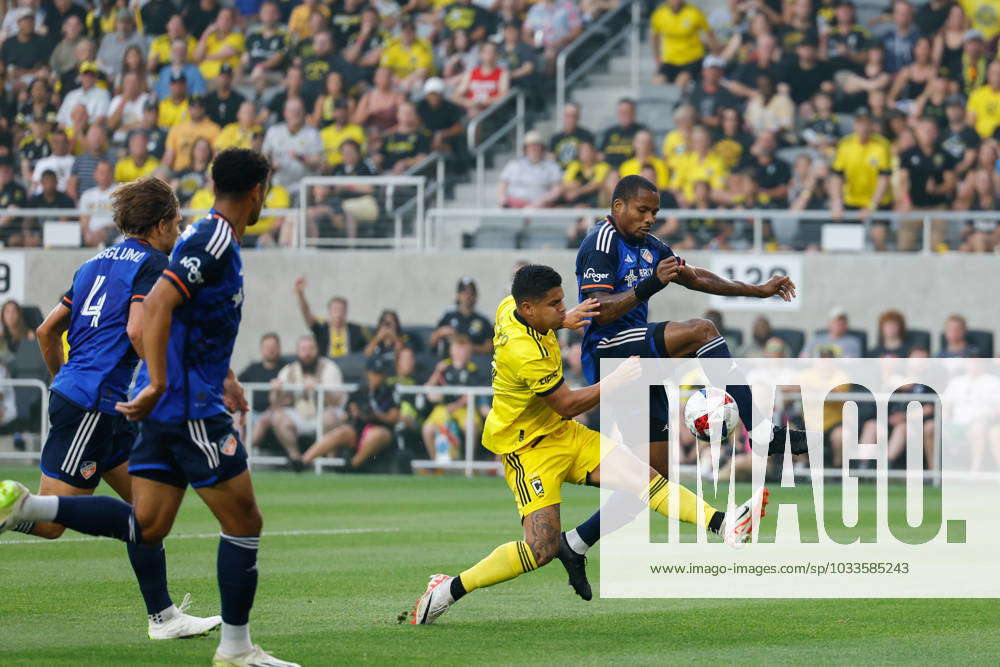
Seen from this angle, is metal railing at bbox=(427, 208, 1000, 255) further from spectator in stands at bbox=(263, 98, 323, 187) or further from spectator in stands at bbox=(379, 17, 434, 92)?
spectator in stands at bbox=(379, 17, 434, 92)

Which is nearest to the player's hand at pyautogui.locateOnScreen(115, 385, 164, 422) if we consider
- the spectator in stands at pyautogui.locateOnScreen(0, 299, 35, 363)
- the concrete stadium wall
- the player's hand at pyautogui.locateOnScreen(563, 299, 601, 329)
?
the player's hand at pyautogui.locateOnScreen(563, 299, 601, 329)

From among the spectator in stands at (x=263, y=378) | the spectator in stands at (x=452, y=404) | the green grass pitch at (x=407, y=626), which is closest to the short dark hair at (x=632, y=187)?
the green grass pitch at (x=407, y=626)

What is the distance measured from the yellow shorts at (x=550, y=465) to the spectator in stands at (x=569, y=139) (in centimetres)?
1375

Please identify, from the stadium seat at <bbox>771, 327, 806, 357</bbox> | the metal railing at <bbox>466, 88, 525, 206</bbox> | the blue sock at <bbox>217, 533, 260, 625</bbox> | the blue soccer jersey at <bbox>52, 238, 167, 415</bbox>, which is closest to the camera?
the blue sock at <bbox>217, 533, 260, 625</bbox>

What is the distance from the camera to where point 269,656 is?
6.84 meters

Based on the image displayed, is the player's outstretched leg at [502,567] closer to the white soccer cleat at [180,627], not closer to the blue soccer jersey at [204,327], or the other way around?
the white soccer cleat at [180,627]

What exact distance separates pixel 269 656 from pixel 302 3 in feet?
68.8

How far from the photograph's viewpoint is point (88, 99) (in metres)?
25.7

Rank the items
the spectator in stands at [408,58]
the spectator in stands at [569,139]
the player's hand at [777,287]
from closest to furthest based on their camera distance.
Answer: the player's hand at [777,287]
the spectator in stands at [569,139]
the spectator in stands at [408,58]

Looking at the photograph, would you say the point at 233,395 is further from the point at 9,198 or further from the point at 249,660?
the point at 9,198

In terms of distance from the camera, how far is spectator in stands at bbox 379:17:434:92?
2512cm

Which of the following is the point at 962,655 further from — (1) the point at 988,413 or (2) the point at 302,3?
(2) the point at 302,3

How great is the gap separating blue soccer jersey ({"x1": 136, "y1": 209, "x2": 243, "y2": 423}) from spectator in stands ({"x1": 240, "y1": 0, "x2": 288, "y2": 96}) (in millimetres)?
19301

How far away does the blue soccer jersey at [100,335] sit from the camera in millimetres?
8227
